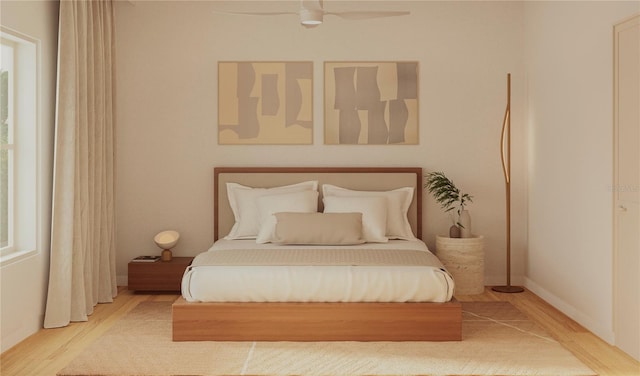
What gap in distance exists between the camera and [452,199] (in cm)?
581

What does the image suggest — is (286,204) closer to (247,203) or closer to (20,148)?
(247,203)

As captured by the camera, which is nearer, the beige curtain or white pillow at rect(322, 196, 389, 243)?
the beige curtain

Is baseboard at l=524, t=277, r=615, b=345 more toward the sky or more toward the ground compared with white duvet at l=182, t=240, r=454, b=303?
more toward the ground

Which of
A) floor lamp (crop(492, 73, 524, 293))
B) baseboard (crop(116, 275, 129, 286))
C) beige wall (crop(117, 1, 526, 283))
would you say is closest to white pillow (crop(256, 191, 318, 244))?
beige wall (crop(117, 1, 526, 283))

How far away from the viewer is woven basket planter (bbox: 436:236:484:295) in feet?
18.0

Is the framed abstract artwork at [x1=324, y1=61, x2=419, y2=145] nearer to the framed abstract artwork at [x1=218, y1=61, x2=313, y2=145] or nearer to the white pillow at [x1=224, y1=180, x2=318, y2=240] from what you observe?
the framed abstract artwork at [x1=218, y1=61, x2=313, y2=145]

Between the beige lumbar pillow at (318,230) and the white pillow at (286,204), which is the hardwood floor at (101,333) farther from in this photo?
the beige lumbar pillow at (318,230)

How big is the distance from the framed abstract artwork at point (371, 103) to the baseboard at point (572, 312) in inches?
67.1

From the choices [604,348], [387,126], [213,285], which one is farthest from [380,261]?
[387,126]

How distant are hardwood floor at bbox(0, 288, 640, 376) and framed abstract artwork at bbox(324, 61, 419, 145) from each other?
1697mm

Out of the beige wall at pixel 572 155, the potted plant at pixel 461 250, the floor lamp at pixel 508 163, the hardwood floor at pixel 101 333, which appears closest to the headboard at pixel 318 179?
the potted plant at pixel 461 250

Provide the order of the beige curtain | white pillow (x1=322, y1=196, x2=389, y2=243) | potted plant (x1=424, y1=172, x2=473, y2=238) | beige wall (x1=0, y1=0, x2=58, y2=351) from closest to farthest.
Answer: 1. beige wall (x1=0, y1=0, x2=58, y2=351)
2. the beige curtain
3. white pillow (x1=322, y1=196, x2=389, y2=243)
4. potted plant (x1=424, y1=172, x2=473, y2=238)

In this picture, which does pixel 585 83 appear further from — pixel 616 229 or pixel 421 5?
pixel 421 5

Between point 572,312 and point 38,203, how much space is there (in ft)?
13.0
